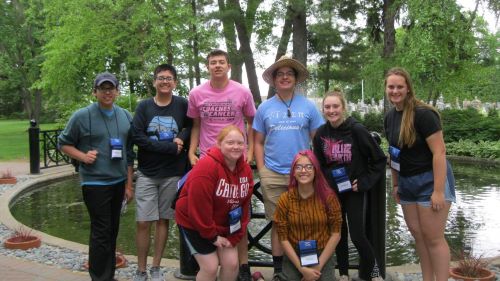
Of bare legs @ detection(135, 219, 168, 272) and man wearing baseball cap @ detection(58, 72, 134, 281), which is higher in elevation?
man wearing baseball cap @ detection(58, 72, 134, 281)

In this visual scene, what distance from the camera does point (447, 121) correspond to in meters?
20.9

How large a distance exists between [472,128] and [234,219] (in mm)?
17387

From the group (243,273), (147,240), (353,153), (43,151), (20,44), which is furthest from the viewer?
(20,44)

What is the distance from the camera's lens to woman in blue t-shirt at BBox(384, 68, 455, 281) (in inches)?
143

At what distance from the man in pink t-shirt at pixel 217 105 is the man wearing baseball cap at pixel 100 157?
62 cm

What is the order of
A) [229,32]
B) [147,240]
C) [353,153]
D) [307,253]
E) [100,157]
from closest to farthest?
[307,253] < [353,153] < [100,157] < [147,240] < [229,32]

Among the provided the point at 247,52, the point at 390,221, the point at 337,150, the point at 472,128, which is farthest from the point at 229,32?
the point at 337,150

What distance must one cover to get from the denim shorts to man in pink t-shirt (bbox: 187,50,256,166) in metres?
1.27

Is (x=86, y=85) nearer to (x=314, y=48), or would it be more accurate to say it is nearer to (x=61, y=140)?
(x=314, y=48)

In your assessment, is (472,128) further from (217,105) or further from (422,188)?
(217,105)

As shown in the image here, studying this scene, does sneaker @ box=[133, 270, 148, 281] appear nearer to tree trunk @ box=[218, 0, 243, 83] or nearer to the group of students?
the group of students

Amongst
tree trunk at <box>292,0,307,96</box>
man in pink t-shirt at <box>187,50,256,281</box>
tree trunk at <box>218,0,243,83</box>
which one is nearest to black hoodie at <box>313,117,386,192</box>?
man in pink t-shirt at <box>187,50,256,281</box>

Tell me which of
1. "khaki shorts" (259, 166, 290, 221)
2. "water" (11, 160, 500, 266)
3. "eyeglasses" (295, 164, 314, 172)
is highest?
"eyeglasses" (295, 164, 314, 172)

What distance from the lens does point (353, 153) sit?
3.95 meters
